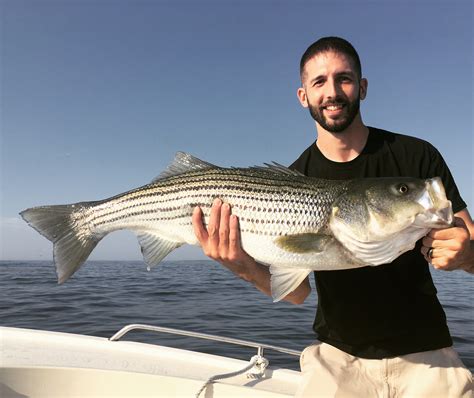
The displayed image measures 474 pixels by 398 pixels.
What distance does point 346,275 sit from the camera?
4.33m

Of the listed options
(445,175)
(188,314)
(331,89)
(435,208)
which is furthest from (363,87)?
(188,314)

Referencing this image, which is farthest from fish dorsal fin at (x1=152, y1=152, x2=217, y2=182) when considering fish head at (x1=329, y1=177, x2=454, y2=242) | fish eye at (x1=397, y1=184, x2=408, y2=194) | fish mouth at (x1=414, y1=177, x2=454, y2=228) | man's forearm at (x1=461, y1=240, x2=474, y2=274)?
man's forearm at (x1=461, y1=240, x2=474, y2=274)

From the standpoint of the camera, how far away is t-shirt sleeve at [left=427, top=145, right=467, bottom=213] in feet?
13.7

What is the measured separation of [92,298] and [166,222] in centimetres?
1537

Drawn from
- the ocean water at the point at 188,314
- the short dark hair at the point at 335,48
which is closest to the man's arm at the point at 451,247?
the short dark hair at the point at 335,48

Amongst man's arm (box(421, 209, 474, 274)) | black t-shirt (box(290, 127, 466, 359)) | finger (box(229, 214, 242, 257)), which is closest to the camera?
man's arm (box(421, 209, 474, 274))

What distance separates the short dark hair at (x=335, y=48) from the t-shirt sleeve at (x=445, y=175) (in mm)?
1145

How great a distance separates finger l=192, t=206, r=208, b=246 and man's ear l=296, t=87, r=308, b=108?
1699 mm

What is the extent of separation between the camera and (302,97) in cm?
490

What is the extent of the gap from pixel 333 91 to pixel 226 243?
6.14ft

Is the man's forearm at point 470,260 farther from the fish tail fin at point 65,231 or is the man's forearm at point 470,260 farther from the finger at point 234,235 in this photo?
the fish tail fin at point 65,231

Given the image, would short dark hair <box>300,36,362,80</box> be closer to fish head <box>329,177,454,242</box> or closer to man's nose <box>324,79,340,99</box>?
man's nose <box>324,79,340,99</box>

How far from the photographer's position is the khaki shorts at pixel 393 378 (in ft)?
12.7

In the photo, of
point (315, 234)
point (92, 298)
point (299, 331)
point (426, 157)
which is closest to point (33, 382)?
point (315, 234)
